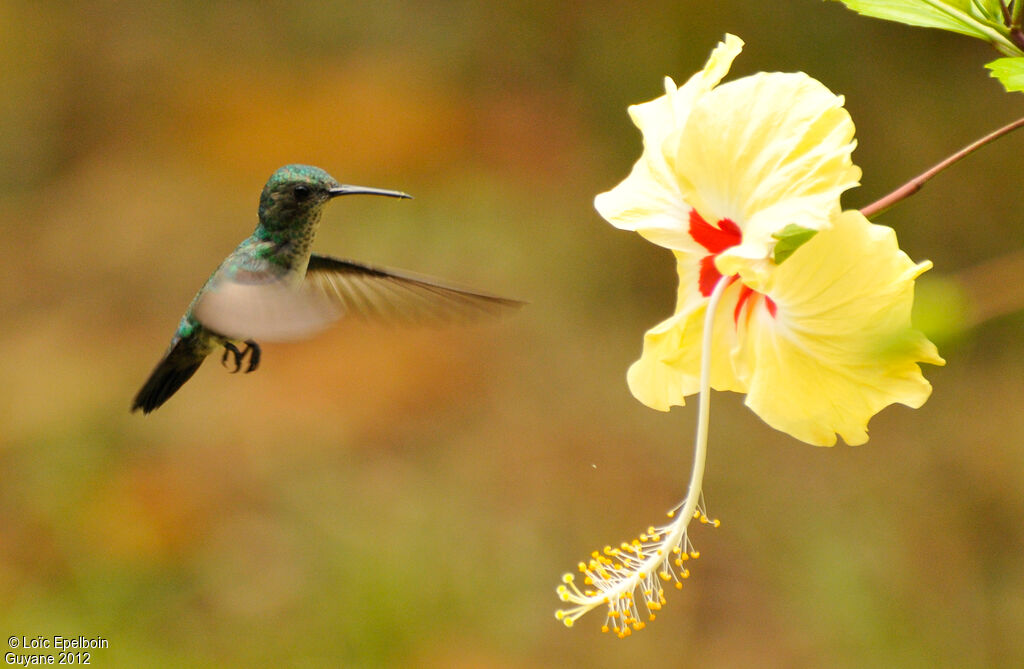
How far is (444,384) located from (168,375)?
91.8 inches

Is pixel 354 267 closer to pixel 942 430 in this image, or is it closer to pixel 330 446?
pixel 330 446

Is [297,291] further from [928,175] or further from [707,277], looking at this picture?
[928,175]

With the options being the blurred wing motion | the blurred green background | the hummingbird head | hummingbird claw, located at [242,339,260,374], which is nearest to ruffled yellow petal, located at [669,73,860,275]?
the blurred wing motion

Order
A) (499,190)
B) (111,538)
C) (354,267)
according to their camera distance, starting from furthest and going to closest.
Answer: (499,190) < (111,538) < (354,267)

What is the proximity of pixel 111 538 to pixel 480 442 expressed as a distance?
1.16 meters

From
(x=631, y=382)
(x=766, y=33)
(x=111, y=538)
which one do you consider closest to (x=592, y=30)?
(x=766, y=33)

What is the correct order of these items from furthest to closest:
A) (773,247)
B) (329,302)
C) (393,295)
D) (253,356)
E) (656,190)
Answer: (253,356)
(393,295)
(329,302)
(656,190)
(773,247)

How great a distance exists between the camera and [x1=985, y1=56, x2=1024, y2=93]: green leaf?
0.73 metres

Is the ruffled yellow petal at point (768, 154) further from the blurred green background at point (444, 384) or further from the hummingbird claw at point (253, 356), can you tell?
the blurred green background at point (444, 384)

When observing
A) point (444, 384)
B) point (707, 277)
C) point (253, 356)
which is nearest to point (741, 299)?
point (707, 277)

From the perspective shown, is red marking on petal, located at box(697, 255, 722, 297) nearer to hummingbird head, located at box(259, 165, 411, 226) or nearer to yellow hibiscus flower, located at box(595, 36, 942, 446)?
yellow hibiscus flower, located at box(595, 36, 942, 446)

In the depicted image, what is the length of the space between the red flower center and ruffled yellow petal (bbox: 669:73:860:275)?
0.12 ft

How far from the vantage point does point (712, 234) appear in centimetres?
96

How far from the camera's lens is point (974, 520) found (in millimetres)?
3115
